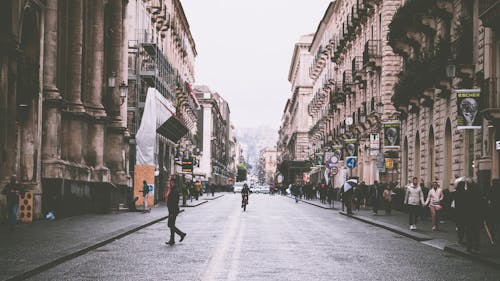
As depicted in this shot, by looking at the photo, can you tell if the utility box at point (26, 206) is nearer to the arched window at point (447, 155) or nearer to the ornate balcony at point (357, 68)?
the arched window at point (447, 155)

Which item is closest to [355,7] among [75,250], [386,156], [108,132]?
[386,156]

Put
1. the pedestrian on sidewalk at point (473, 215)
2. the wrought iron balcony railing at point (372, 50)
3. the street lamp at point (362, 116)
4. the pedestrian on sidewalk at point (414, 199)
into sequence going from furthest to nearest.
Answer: the street lamp at point (362, 116), the wrought iron balcony railing at point (372, 50), the pedestrian on sidewalk at point (414, 199), the pedestrian on sidewalk at point (473, 215)

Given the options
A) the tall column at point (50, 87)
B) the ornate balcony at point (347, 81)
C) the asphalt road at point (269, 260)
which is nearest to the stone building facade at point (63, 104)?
the tall column at point (50, 87)

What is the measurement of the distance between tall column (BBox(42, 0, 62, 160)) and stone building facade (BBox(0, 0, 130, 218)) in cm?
4

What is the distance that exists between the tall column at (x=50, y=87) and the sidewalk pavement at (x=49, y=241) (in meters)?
3.69

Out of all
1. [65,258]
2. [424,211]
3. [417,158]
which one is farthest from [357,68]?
[65,258]

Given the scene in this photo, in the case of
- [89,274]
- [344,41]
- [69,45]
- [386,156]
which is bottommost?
[89,274]

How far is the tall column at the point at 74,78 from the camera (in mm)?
37266

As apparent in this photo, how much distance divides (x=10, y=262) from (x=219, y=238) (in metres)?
8.59

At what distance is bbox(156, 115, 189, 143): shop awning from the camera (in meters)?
Result: 55.5

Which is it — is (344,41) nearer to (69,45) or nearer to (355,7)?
(355,7)

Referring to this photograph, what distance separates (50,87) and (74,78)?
4425 millimetres

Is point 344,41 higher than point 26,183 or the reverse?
higher

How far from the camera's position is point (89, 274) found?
1405 cm
